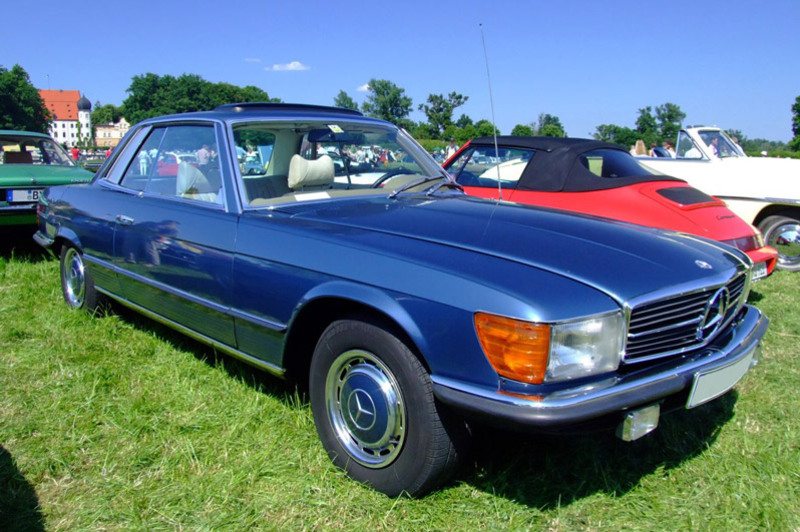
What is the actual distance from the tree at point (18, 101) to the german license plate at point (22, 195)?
246ft

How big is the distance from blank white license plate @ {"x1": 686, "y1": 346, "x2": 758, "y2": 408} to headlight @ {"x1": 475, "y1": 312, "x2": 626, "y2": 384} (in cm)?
40

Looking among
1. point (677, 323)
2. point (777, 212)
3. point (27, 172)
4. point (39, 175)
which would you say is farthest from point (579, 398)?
point (27, 172)

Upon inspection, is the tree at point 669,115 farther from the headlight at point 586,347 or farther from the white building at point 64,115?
the white building at point 64,115

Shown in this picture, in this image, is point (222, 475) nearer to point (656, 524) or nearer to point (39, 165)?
point (656, 524)

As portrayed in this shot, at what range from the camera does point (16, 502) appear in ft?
7.64

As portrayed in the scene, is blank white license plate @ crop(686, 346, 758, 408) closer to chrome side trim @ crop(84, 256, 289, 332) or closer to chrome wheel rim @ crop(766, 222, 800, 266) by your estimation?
chrome side trim @ crop(84, 256, 289, 332)

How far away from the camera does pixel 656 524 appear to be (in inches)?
85.7

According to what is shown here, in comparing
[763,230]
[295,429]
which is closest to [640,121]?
[763,230]

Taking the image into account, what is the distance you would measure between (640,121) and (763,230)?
300ft

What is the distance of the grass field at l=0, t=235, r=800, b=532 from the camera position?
222 cm

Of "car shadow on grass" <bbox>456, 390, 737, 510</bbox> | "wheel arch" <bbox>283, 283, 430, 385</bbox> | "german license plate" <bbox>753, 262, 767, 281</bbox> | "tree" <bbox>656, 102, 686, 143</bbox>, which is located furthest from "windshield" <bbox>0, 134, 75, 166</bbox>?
"tree" <bbox>656, 102, 686, 143</bbox>

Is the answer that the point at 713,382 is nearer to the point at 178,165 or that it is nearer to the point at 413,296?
the point at 413,296

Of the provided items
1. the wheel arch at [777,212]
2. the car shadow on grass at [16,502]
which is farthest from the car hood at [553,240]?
the wheel arch at [777,212]

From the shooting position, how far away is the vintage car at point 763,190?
22.0 feet
